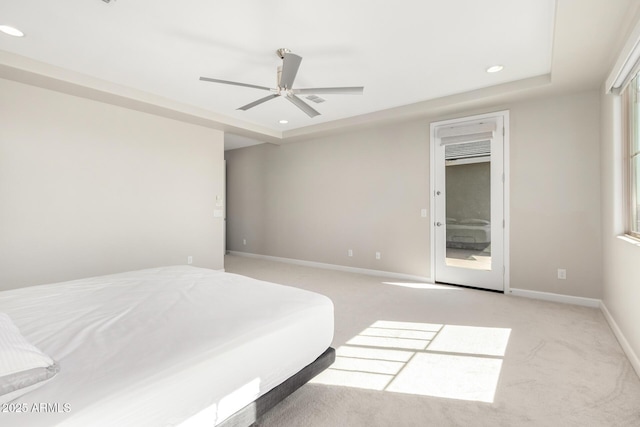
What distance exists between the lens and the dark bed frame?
1.33 metres

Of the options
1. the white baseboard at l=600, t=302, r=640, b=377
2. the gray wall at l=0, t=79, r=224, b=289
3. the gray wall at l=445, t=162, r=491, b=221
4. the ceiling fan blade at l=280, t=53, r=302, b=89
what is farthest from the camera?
the gray wall at l=445, t=162, r=491, b=221

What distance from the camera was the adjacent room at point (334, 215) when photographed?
144cm

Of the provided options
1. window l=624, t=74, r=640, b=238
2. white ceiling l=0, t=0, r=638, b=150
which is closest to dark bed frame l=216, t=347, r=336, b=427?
white ceiling l=0, t=0, r=638, b=150

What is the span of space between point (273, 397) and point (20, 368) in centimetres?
98

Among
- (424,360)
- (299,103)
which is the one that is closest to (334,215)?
(299,103)

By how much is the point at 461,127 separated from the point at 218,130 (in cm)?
383

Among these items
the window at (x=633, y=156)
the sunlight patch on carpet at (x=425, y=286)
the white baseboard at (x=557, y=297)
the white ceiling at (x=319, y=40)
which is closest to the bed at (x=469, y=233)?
the sunlight patch on carpet at (x=425, y=286)

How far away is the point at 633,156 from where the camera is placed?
254 cm

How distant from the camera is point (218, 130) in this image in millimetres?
5227

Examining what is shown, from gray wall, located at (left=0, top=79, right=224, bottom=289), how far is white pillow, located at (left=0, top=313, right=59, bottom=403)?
300 centimetres

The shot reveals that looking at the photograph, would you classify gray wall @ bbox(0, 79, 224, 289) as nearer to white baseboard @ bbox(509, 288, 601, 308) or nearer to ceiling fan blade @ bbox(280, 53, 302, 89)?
ceiling fan blade @ bbox(280, 53, 302, 89)

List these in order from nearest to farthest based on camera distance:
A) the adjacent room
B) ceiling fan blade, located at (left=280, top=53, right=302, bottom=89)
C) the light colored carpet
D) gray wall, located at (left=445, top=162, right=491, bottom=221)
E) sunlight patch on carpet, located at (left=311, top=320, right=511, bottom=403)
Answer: the adjacent room < the light colored carpet < sunlight patch on carpet, located at (left=311, top=320, right=511, bottom=403) < ceiling fan blade, located at (left=280, top=53, right=302, bottom=89) < gray wall, located at (left=445, top=162, right=491, bottom=221)

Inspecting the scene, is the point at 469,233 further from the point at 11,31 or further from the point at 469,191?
the point at 11,31

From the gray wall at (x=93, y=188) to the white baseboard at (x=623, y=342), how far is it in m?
5.05
